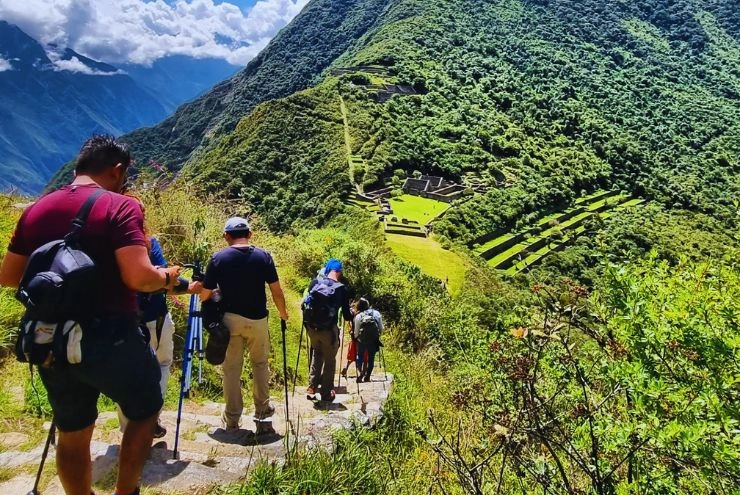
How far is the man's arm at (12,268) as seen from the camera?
2631 millimetres

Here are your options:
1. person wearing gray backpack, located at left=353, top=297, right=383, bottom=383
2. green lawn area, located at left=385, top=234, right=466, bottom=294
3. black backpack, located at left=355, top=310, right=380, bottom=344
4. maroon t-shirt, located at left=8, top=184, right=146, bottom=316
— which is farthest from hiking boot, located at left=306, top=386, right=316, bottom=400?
green lawn area, located at left=385, top=234, right=466, bottom=294

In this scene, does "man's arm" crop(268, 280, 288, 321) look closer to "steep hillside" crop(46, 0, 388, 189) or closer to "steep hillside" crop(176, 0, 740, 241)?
"steep hillside" crop(176, 0, 740, 241)

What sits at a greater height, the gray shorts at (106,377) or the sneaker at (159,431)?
the gray shorts at (106,377)

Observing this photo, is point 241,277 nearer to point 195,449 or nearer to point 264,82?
point 195,449

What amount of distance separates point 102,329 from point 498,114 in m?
98.9

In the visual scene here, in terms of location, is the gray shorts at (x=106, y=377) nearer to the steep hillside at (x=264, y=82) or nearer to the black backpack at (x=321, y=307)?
the black backpack at (x=321, y=307)

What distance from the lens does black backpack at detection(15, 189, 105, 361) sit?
7.50 ft

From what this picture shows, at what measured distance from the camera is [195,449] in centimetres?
403

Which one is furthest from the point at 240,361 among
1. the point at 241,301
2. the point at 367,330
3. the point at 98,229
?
the point at 367,330

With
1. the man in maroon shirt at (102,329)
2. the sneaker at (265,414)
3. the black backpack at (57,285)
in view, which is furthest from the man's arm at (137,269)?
the sneaker at (265,414)

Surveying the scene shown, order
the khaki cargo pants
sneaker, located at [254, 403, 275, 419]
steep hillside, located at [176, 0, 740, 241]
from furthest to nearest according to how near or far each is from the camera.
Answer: steep hillside, located at [176, 0, 740, 241] → sneaker, located at [254, 403, 275, 419] → the khaki cargo pants

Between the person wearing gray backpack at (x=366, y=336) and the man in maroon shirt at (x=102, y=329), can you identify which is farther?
the person wearing gray backpack at (x=366, y=336)

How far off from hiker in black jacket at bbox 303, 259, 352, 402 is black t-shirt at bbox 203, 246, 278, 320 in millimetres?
1401

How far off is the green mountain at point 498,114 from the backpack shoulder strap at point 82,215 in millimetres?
31300
